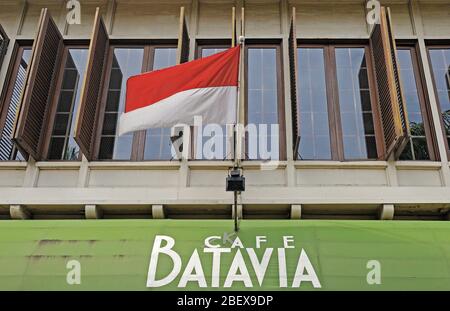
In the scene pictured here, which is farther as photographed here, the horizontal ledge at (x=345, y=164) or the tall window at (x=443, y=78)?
the tall window at (x=443, y=78)

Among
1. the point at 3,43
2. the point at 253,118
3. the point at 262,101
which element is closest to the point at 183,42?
the point at 262,101

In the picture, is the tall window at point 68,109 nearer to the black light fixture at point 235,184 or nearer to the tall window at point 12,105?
A: the tall window at point 12,105

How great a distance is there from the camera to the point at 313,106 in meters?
10.2

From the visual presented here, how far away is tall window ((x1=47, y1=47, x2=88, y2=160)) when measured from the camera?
987 centimetres

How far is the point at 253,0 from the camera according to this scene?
11.2m

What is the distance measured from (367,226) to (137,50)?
21.2 ft

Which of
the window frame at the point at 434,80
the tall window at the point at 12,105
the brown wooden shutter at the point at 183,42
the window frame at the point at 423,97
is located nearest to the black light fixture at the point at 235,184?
the brown wooden shutter at the point at 183,42

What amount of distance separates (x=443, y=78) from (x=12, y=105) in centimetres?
931

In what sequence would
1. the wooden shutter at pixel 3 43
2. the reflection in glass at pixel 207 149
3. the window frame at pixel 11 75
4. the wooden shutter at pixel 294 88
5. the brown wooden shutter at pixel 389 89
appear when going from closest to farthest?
the brown wooden shutter at pixel 389 89 < the wooden shutter at pixel 294 88 < the reflection in glass at pixel 207 149 < the window frame at pixel 11 75 < the wooden shutter at pixel 3 43

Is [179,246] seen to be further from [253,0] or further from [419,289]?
[253,0]

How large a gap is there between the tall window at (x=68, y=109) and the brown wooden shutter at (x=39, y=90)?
214 mm

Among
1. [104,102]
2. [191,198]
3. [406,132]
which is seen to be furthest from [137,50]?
[406,132]

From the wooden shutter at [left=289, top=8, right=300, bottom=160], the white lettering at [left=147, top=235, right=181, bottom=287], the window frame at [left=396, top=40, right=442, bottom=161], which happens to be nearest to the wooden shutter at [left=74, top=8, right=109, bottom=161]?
the white lettering at [left=147, top=235, right=181, bottom=287]

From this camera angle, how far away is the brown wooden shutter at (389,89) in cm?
872
